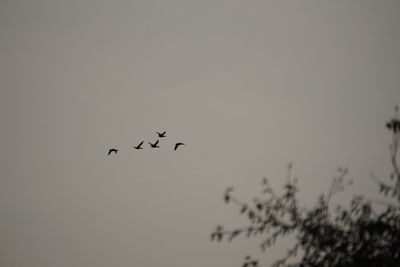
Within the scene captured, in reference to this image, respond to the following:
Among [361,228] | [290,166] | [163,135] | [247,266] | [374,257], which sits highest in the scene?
[163,135]

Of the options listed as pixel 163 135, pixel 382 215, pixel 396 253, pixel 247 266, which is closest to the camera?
pixel 396 253

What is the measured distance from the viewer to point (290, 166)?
1162 centimetres

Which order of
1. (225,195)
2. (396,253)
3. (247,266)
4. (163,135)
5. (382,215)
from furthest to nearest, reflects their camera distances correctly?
(163,135) → (225,195) → (247,266) → (382,215) → (396,253)

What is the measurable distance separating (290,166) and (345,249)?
Answer: 2.60m

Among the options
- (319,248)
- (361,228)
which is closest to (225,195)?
(319,248)

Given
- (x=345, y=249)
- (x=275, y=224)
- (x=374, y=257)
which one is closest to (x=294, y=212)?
(x=275, y=224)

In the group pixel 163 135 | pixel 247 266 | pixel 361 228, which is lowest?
pixel 247 266

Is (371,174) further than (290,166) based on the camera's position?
No

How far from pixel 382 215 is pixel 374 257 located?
1.12 metres

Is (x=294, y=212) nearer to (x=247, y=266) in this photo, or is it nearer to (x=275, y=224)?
(x=275, y=224)

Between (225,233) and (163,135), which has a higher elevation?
(163,135)

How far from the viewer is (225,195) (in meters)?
11.7

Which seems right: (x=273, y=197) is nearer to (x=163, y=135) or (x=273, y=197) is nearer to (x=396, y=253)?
(x=396, y=253)

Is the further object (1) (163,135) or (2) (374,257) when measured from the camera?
(1) (163,135)
